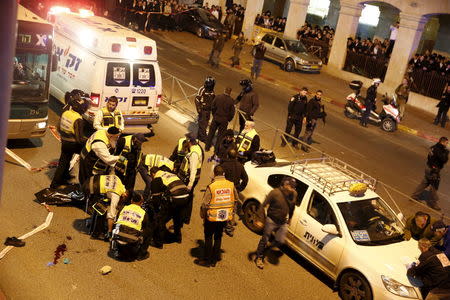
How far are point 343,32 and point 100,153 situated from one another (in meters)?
22.9

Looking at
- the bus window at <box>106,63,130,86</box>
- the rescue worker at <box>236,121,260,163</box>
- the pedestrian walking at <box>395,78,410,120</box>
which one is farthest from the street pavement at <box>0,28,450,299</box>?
the pedestrian walking at <box>395,78,410,120</box>

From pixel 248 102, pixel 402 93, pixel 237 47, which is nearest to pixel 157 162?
pixel 248 102

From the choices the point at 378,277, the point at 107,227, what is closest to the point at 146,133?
the point at 107,227

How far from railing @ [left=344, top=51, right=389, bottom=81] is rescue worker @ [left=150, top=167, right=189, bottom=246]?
849 inches

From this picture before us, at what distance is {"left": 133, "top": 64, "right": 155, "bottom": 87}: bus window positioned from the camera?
13.4 meters

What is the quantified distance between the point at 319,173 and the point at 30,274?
5183mm

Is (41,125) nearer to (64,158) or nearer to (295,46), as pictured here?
(64,158)

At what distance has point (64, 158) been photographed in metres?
10.2

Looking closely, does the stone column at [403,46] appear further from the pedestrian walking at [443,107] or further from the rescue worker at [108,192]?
the rescue worker at [108,192]

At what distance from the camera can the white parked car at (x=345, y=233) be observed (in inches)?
329

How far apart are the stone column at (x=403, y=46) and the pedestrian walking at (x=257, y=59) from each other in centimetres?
746

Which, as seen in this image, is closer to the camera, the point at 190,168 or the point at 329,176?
the point at 190,168

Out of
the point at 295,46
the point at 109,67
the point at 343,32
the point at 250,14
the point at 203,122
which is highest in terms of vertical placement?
the point at 343,32

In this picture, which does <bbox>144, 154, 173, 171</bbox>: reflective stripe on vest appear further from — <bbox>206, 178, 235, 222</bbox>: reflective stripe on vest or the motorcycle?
the motorcycle
